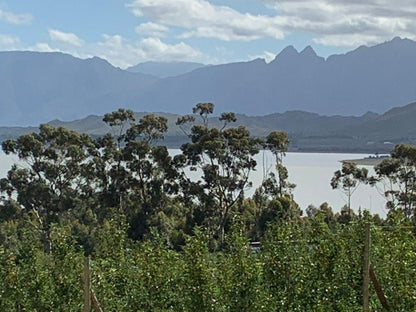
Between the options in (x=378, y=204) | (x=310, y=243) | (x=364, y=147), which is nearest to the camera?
(x=310, y=243)

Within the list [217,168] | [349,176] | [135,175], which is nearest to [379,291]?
[217,168]

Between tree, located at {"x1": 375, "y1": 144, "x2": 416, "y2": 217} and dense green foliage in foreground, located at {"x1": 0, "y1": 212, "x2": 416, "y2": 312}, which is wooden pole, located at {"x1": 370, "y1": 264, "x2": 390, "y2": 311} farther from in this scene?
tree, located at {"x1": 375, "y1": 144, "x2": 416, "y2": 217}

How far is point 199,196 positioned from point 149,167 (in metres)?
2.69

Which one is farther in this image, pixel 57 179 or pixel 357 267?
pixel 57 179

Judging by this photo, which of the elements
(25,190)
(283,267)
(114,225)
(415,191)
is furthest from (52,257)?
(415,191)

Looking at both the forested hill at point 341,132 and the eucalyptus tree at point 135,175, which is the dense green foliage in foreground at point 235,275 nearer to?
the eucalyptus tree at point 135,175

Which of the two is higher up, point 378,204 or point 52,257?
point 52,257

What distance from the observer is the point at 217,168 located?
114ft

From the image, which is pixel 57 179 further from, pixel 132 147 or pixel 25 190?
pixel 132 147

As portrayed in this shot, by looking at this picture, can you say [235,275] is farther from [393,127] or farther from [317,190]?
[393,127]

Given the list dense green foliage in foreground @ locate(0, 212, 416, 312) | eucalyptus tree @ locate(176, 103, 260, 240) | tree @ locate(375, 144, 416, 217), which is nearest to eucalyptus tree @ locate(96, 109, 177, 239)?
eucalyptus tree @ locate(176, 103, 260, 240)

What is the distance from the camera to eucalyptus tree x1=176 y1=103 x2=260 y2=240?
34156mm

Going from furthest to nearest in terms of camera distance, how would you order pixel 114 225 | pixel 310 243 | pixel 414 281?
pixel 114 225 < pixel 310 243 < pixel 414 281

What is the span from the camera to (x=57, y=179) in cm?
3397
